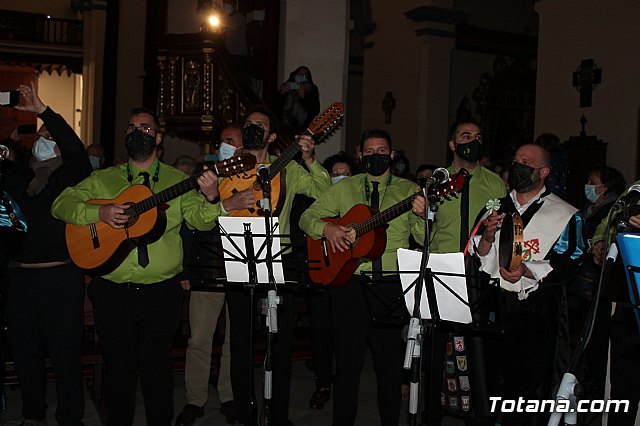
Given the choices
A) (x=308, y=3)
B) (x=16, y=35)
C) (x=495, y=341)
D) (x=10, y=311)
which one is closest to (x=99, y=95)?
(x=16, y=35)

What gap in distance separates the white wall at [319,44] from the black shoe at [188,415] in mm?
3859

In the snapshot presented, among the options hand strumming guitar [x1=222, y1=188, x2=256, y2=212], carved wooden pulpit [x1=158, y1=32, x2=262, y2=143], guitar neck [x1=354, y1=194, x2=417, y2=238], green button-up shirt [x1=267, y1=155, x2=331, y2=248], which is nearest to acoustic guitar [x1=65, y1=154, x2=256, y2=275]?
hand strumming guitar [x1=222, y1=188, x2=256, y2=212]

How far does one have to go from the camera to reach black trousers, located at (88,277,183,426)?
426 centimetres

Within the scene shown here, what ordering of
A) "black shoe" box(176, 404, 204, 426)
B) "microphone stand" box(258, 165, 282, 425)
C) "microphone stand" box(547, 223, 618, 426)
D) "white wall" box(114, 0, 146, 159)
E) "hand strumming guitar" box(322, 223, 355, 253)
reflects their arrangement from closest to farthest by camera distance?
"microphone stand" box(547, 223, 618, 426), "microphone stand" box(258, 165, 282, 425), "hand strumming guitar" box(322, 223, 355, 253), "black shoe" box(176, 404, 204, 426), "white wall" box(114, 0, 146, 159)

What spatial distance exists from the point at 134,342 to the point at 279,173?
1387 millimetres

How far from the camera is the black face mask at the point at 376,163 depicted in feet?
15.4

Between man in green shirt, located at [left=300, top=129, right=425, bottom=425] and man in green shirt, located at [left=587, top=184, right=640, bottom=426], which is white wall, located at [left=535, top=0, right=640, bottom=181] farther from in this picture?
man in green shirt, located at [left=300, top=129, right=425, bottom=425]

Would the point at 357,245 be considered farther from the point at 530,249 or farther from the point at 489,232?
the point at 530,249

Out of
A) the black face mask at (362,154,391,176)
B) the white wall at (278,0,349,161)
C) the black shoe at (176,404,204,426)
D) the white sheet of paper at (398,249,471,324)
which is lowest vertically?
the black shoe at (176,404,204,426)

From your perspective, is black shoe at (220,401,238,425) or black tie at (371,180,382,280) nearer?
black tie at (371,180,382,280)

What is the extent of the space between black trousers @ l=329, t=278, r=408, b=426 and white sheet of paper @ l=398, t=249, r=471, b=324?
25.1 inches

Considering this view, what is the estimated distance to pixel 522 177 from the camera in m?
4.19

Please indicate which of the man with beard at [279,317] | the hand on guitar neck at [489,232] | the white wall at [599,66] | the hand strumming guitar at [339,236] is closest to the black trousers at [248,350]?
the man with beard at [279,317]

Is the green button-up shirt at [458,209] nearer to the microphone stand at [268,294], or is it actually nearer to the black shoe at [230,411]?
the microphone stand at [268,294]
